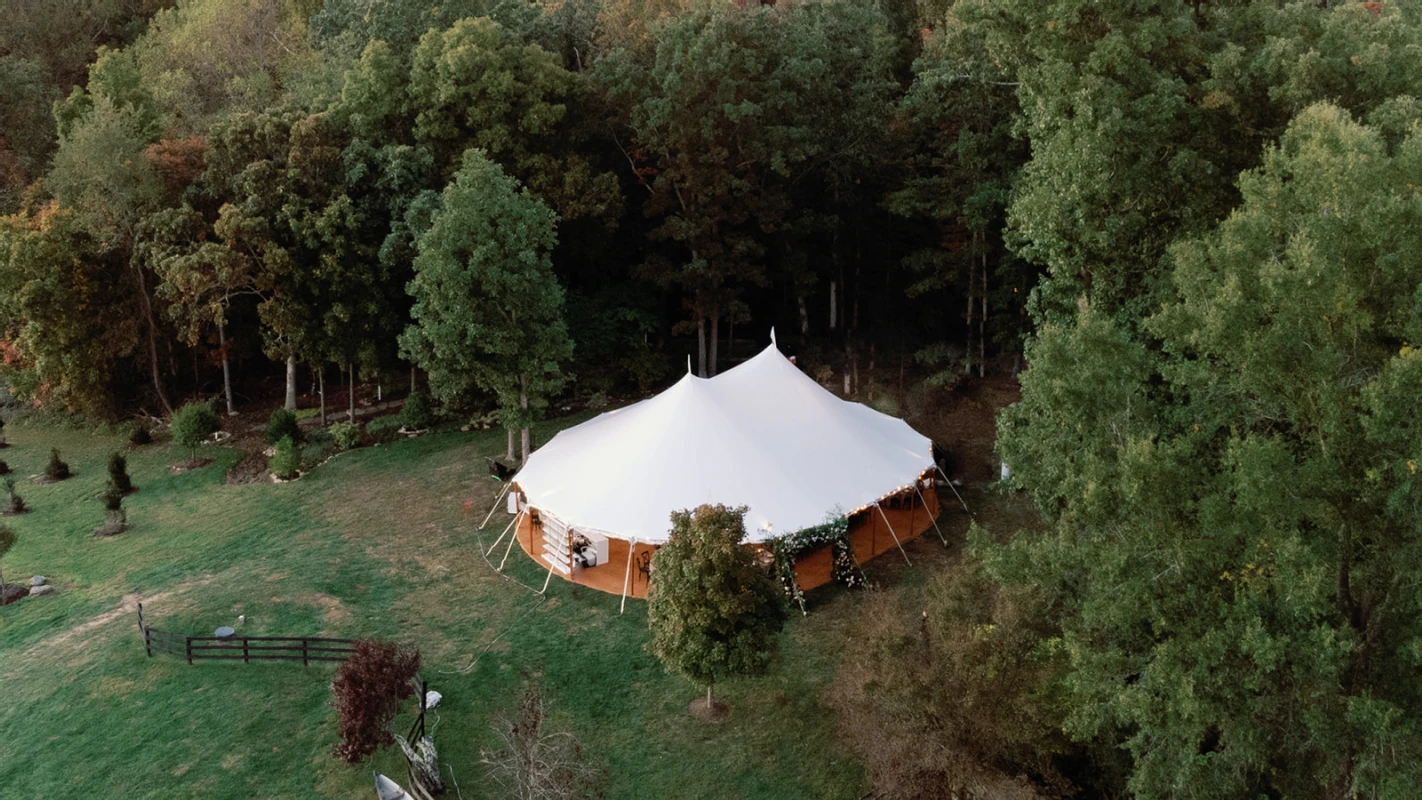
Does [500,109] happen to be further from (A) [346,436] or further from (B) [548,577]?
(B) [548,577]

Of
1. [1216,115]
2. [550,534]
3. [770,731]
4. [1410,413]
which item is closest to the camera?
[1410,413]

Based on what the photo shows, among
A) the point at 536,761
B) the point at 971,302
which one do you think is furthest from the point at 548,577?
the point at 971,302

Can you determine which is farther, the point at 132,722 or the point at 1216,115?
the point at 1216,115

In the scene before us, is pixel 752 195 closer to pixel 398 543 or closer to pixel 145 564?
pixel 398 543

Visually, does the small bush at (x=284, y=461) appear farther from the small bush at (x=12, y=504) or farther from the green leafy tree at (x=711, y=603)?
the green leafy tree at (x=711, y=603)

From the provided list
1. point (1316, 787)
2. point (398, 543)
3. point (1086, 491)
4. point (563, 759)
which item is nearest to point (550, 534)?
point (398, 543)

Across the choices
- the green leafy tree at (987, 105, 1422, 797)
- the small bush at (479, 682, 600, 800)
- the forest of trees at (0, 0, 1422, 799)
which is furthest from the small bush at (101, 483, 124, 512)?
the green leafy tree at (987, 105, 1422, 797)

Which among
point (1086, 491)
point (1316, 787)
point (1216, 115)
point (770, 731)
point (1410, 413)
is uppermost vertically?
point (1216, 115)
